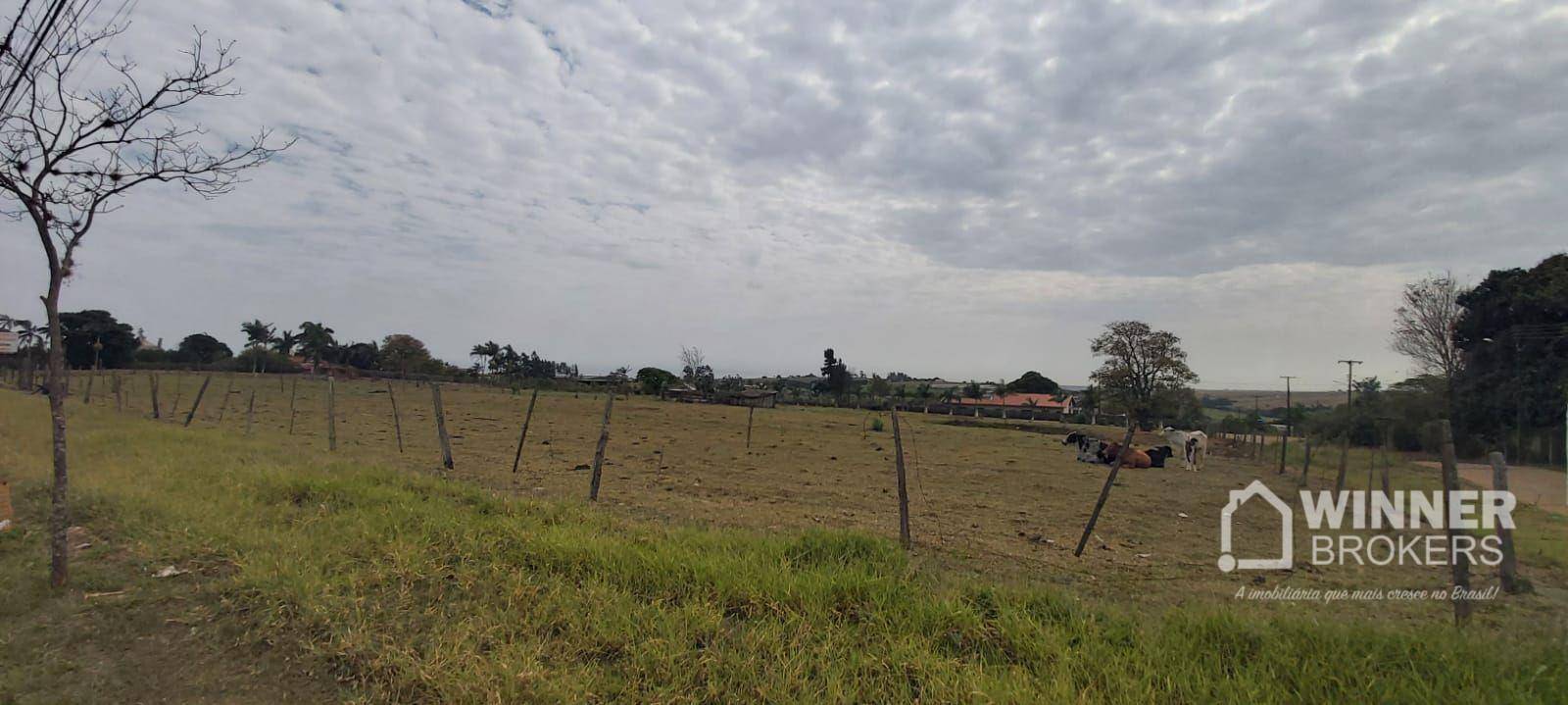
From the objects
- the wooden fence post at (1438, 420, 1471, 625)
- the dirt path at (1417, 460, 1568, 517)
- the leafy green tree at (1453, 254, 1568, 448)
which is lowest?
the dirt path at (1417, 460, 1568, 517)

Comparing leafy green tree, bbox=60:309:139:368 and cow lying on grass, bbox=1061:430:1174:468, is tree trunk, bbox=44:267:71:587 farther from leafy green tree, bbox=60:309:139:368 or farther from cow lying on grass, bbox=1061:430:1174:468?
leafy green tree, bbox=60:309:139:368

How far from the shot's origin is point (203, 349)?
233 feet

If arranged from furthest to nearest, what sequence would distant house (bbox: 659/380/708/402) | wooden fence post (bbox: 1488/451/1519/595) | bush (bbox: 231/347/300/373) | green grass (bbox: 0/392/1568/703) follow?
bush (bbox: 231/347/300/373)
distant house (bbox: 659/380/708/402)
wooden fence post (bbox: 1488/451/1519/595)
green grass (bbox: 0/392/1568/703)

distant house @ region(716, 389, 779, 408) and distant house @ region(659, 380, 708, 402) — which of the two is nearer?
distant house @ region(716, 389, 779, 408)

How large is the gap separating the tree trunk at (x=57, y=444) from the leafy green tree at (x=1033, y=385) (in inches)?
3100

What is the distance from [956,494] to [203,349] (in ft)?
305

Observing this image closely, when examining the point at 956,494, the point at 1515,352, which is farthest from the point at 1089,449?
the point at 1515,352

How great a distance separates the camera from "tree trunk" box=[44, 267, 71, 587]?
4188mm

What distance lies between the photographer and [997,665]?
3.27 meters

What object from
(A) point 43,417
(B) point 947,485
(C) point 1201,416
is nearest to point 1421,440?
(C) point 1201,416

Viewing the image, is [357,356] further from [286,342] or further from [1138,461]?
[1138,461]

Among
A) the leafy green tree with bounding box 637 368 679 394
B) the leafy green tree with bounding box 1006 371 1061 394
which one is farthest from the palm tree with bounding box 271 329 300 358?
the leafy green tree with bounding box 1006 371 1061 394

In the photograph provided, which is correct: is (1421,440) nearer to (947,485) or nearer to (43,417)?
(947,485)

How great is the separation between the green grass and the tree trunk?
0.61 feet
